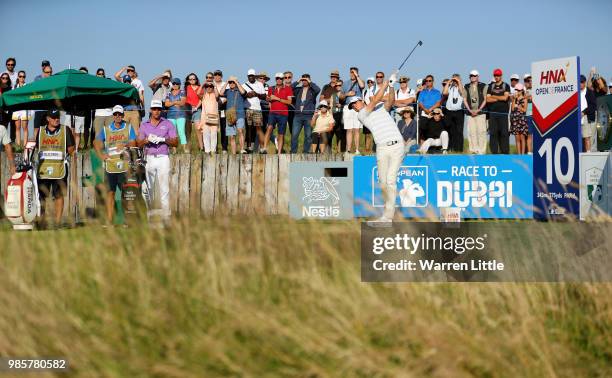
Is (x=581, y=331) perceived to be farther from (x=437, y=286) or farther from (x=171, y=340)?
(x=171, y=340)

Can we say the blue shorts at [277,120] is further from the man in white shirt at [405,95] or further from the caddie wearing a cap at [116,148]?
the caddie wearing a cap at [116,148]

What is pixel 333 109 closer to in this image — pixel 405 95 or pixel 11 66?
pixel 405 95

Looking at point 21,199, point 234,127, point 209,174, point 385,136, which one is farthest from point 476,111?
point 21,199

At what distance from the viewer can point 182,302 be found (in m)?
6.47

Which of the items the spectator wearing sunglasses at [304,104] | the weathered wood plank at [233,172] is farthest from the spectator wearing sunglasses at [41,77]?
the spectator wearing sunglasses at [304,104]

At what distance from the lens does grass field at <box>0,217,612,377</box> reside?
5680 millimetres

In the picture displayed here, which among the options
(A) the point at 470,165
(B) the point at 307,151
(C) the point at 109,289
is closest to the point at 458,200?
(A) the point at 470,165

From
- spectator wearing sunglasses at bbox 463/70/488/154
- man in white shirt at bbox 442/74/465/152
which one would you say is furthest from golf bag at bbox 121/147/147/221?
spectator wearing sunglasses at bbox 463/70/488/154

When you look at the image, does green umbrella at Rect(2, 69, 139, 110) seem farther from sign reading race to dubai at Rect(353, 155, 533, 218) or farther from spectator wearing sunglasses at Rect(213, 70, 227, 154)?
sign reading race to dubai at Rect(353, 155, 533, 218)

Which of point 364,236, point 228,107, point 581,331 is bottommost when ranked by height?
point 581,331

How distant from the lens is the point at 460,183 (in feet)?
60.7

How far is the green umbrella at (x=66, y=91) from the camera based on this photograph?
16.0 meters

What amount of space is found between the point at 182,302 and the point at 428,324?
175 centimetres

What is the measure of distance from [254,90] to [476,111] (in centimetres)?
493
